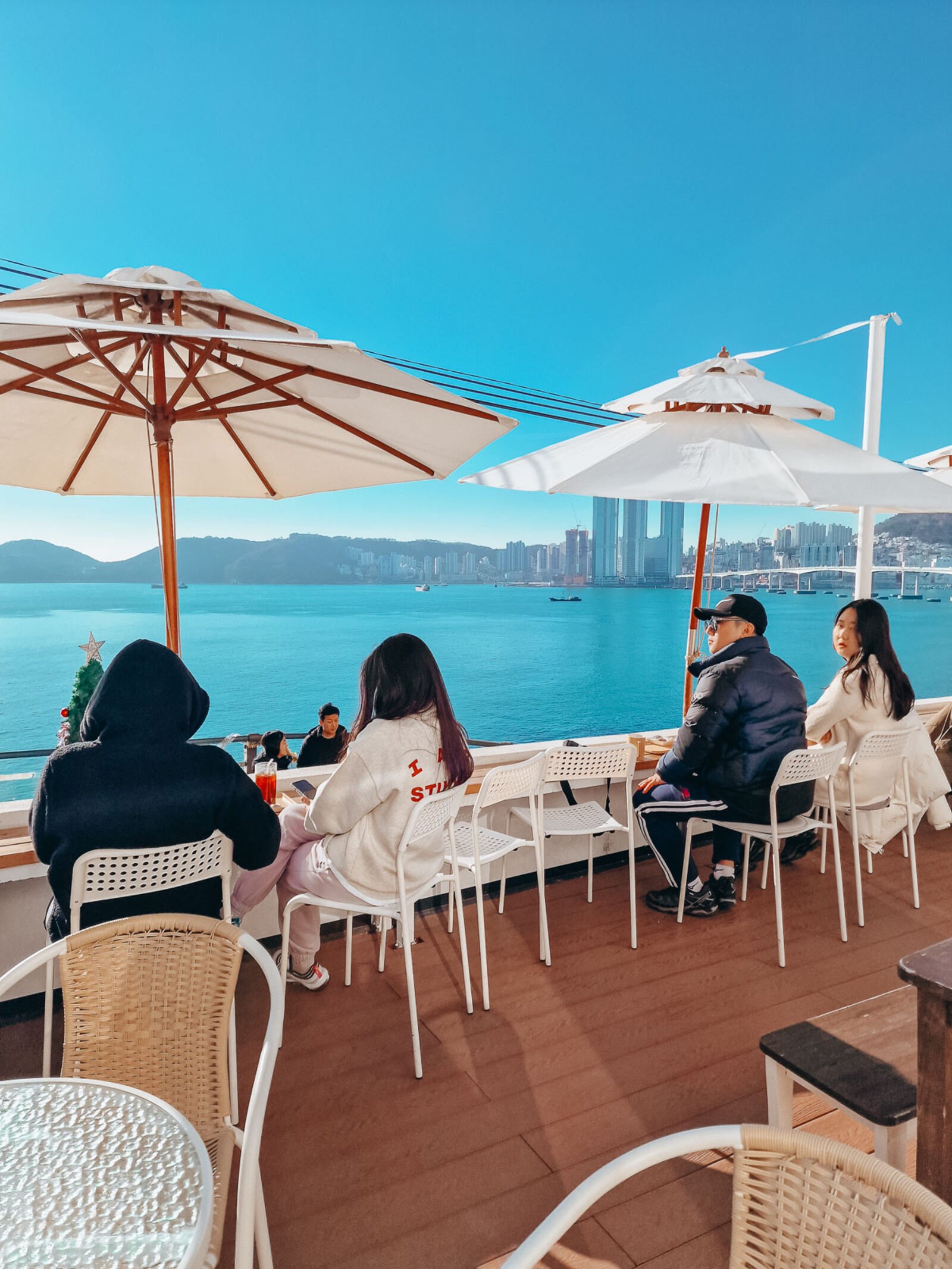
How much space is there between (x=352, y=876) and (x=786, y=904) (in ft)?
7.68

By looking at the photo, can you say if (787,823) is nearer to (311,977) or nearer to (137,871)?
(311,977)

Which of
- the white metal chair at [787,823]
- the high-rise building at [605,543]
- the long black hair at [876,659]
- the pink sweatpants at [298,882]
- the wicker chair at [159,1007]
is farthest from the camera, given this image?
the high-rise building at [605,543]

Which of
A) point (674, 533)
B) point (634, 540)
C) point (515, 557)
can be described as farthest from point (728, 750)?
point (515, 557)

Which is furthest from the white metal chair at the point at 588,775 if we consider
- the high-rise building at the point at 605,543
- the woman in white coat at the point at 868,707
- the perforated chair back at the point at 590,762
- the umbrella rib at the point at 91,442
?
the high-rise building at the point at 605,543

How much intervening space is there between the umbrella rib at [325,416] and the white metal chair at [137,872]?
155 cm

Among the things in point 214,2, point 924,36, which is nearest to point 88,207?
point 214,2

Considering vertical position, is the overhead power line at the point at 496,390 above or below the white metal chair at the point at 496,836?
above

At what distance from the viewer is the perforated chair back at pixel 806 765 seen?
10.2ft

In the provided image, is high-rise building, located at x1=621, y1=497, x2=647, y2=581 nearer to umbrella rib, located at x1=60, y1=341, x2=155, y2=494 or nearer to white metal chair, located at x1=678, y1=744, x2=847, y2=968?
white metal chair, located at x1=678, y1=744, x2=847, y2=968

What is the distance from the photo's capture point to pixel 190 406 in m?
3.13

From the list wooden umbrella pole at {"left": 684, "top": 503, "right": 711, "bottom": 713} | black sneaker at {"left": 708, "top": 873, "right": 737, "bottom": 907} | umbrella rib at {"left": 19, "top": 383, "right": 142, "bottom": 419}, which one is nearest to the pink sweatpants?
umbrella rib at {"left": 19, "top": 383, "right": 142, "bottom": 419}

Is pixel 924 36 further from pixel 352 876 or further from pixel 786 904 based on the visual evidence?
pixel 352 876

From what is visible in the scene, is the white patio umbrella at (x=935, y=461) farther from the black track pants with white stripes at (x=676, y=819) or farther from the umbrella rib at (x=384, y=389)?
the umbrella rib at (x=384, y=389)

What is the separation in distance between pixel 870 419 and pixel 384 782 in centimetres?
602
